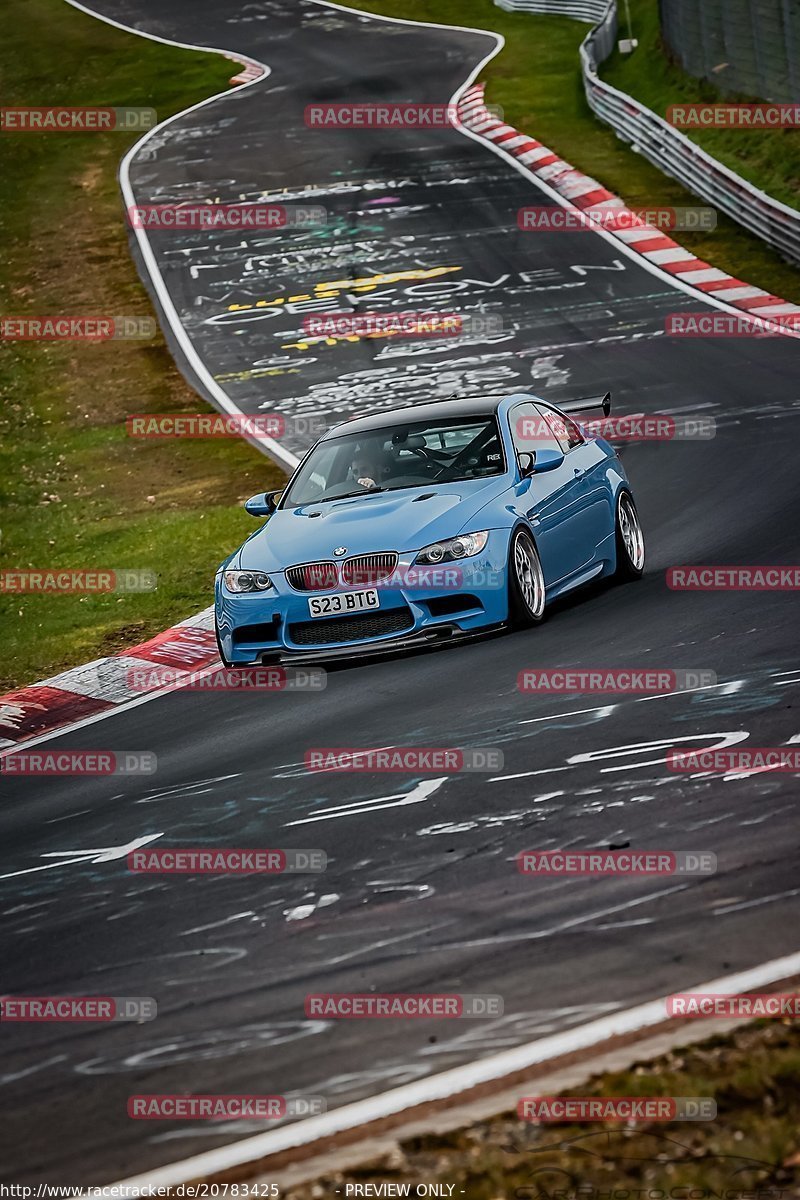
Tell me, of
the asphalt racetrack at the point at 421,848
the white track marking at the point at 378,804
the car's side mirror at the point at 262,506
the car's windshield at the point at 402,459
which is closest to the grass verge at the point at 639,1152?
the asphalt racetrack at the point at 421,848

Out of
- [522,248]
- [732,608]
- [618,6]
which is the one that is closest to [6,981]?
[732,608]

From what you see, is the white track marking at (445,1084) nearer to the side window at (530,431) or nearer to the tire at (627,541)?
the side window at (530,431)

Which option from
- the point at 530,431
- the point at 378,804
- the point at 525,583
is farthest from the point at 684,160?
the point at 378,804

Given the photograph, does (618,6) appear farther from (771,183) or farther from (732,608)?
(732,608)

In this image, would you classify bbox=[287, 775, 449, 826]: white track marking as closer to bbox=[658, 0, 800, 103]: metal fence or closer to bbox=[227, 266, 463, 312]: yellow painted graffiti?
bbox=[227, 266, 463, 312]: yellow painted graffiti

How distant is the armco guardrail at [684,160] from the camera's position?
2473 centimetres

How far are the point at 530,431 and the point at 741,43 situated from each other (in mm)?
20529

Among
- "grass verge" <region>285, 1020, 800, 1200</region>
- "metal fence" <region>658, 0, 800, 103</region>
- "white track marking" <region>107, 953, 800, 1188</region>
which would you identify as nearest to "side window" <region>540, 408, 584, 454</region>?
"white track marking" <region>107, 953, 800, 1188</region>

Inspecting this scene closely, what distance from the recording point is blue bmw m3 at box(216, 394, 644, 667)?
1066cm

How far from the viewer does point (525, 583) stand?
11078mm

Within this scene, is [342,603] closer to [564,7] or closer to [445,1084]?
[445,1084]

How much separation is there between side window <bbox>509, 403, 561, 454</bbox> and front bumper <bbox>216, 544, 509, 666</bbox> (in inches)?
56.7

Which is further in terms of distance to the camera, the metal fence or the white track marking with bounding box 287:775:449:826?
the metal fence

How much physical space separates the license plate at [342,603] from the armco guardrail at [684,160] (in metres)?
15.1
